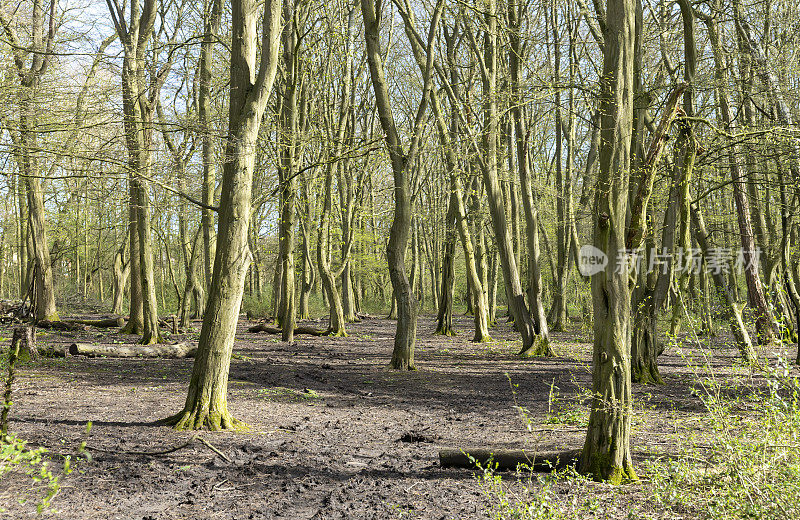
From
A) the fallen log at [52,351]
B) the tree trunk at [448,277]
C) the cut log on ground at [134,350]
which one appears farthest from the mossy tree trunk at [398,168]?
the tree trunk at [448,277]

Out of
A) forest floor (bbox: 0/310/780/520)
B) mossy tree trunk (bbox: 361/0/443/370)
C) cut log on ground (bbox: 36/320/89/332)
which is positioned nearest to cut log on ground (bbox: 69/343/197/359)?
forest floor (bbox: 0/310/780/520)

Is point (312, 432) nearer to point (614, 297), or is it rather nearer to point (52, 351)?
point (614, 297)

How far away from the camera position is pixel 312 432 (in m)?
6.43

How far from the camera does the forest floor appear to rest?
4188 mm

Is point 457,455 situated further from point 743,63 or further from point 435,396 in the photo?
point 743,63

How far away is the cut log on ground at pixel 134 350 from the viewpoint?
1098 cm

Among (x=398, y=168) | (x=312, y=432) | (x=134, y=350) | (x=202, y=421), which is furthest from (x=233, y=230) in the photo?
(x=134, y=350)

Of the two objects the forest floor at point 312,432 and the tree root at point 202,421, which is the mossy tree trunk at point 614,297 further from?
the tree root at point 202,421

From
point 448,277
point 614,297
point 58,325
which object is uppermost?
point 448,277

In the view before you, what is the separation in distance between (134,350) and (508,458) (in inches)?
344

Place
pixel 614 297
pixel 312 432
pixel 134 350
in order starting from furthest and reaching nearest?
pixel 134 350 → pixel 312 432 → pixel 614 297

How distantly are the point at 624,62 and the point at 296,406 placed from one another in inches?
218

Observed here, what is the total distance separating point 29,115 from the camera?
634 centimetres

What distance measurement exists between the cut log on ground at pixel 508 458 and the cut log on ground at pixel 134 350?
8.09 metres
